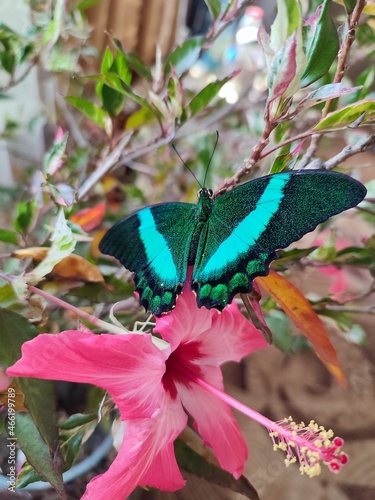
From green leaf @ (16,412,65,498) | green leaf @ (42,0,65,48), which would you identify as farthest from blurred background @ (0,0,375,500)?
green leaf @ (16,412,65,498)

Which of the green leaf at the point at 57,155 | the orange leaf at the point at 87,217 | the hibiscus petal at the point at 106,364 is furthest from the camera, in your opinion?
the orange leaf at the point at 87,217

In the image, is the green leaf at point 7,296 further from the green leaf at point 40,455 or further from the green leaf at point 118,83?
the green leaf at point 118,83

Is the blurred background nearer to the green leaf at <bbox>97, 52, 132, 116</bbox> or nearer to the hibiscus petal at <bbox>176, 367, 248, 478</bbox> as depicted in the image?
the green leaf at <bbox>97, 52, 132, 116</bbox>

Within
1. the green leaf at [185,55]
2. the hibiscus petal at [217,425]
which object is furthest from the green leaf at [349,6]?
the hibiscus petal at [217,425]

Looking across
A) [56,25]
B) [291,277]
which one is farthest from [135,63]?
[291,277]

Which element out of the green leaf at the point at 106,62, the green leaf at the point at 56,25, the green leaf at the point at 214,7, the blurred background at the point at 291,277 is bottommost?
the blurred background at the point at 291,277

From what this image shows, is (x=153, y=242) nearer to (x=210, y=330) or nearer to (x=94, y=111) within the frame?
(x=210, y=330)
